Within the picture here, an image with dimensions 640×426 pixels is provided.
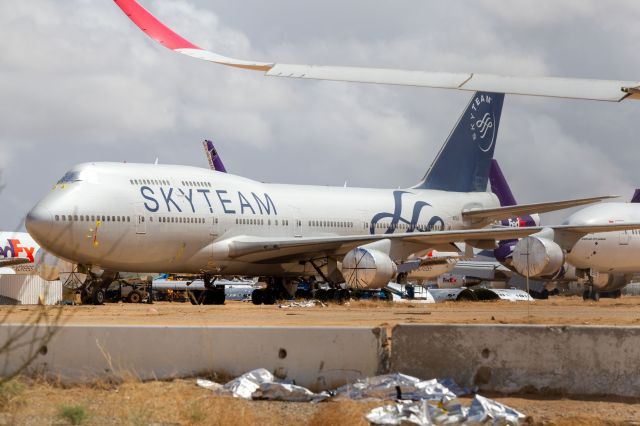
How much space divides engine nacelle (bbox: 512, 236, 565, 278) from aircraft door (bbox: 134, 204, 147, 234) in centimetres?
1053

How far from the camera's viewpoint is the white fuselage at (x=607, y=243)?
39062 mm

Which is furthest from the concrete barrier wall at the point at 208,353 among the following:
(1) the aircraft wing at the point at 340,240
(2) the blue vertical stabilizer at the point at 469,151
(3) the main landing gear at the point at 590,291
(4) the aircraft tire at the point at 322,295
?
(3) the main landing gear at the point at 590,291

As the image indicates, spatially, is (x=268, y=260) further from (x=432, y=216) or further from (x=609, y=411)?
(x=609, y=411)

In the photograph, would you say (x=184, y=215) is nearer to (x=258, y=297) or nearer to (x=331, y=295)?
(x=331, y=295)

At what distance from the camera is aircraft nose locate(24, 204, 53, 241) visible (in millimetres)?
26406

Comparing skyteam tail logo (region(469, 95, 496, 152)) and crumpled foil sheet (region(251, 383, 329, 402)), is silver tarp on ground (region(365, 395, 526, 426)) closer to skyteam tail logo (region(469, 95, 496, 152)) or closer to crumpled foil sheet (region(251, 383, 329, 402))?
crumpled foil sheet (region(251, 383, 329, 402))

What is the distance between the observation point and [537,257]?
29.8 metres

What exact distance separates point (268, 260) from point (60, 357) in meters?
21.6

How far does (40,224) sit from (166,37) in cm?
2085

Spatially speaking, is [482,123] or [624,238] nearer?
[624,238]

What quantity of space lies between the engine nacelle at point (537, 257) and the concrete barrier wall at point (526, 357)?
19.7 meters

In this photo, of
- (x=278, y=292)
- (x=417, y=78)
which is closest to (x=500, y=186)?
(x=278, y=292)

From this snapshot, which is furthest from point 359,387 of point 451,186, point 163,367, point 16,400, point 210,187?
point 451,186

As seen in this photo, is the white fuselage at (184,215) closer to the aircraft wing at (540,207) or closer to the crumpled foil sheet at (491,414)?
the aircraft wing at (540,207)
